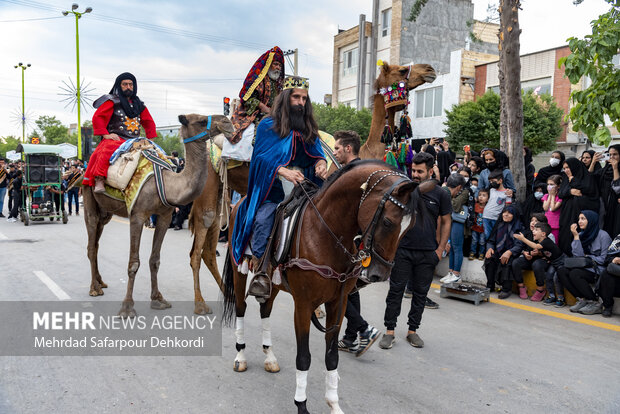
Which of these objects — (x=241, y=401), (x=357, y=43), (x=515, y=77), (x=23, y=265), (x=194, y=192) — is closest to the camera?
(x=241, y=401)

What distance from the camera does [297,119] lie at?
13.4 ft

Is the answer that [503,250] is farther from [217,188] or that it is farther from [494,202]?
[217,188]

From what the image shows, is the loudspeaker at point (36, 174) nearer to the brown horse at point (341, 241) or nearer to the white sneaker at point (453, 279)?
the white sneaker at point (453, 279)

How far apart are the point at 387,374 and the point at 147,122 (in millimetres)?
5409

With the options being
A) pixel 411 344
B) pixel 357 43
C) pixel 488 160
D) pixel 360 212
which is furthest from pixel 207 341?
pixel 357 43

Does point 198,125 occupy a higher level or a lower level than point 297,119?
higher

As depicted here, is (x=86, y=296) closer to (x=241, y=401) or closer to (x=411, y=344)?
(x=241, y=401)

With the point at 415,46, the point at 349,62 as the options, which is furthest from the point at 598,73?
the point at 349,62

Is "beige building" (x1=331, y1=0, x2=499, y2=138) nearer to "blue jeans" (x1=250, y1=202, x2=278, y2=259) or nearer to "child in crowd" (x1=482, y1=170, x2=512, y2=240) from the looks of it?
"child in crowd" (x1=482, y1=170, x2=512, y2=240)

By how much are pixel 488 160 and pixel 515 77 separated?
2.10 metres

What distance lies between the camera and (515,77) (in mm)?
9812

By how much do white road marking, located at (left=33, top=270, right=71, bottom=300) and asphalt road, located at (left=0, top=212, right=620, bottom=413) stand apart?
128 mm

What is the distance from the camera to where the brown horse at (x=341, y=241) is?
307 cm

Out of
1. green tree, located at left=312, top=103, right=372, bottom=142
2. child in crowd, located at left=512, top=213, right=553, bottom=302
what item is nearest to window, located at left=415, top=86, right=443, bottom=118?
green tree, located at left=312, top=103, right=372, bottom=142
